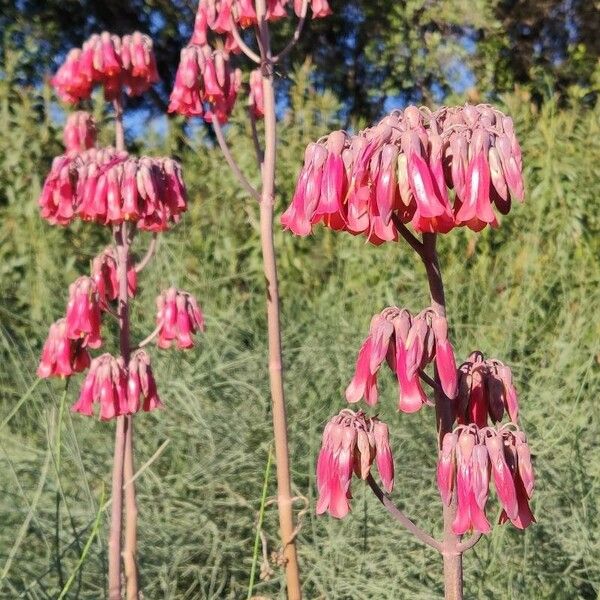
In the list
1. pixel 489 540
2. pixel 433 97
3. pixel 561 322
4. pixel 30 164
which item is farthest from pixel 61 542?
pixel 433 97

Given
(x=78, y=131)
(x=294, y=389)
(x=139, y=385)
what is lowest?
(x=294, y=389)

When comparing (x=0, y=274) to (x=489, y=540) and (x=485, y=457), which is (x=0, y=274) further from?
(x=485, y=457)

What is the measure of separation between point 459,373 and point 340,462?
203 mm

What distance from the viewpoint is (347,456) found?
1245 mm

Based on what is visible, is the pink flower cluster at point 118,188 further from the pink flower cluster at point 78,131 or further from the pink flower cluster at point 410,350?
the pink flower cluster at point 410,350

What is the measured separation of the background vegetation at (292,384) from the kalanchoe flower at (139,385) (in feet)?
0.41

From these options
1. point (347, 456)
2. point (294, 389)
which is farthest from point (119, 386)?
point (294, 389)

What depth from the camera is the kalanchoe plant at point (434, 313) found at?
3.78 feet

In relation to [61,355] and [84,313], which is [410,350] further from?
[61,355]

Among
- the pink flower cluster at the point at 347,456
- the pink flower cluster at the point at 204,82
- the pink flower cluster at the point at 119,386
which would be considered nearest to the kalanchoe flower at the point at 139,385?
the pink flower cluster at the point at 119,386

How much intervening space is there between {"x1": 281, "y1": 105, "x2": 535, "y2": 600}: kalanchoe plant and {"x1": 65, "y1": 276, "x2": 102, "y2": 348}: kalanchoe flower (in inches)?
38.6

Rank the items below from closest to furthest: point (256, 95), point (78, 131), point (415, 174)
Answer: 1. point (415, 174)
2. point (256, 95)
3. point (78, 131)

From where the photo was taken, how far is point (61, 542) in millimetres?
2680

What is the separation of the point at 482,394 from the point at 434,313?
5.8 inches
